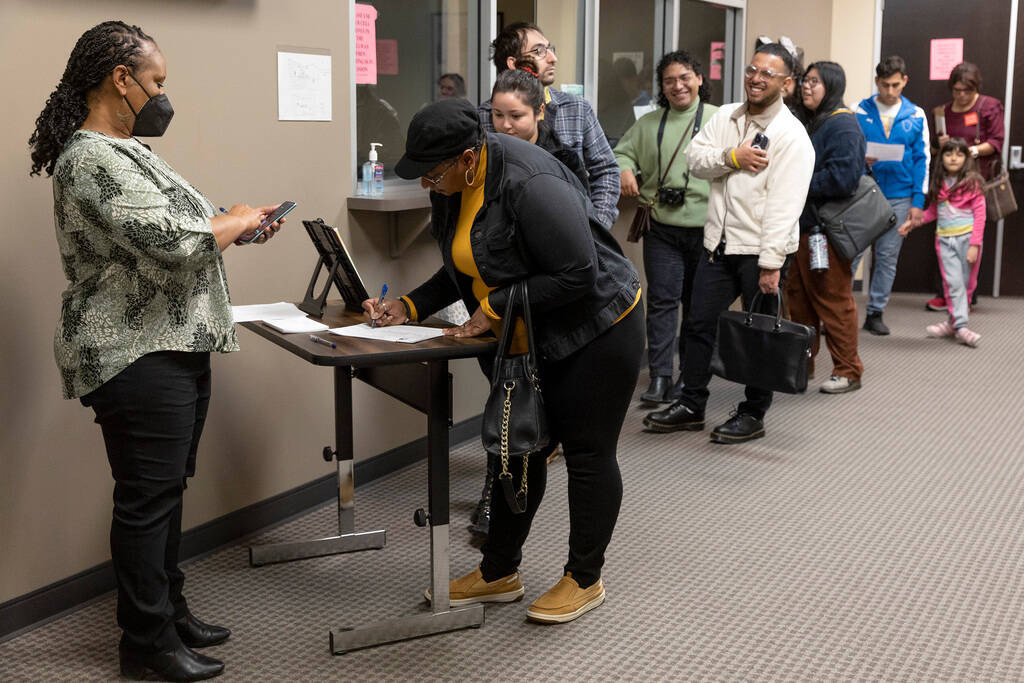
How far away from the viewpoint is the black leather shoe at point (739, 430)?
4344 mm

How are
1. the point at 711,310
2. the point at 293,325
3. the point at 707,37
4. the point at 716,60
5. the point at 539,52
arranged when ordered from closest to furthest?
the point at 293,325 < the point at 539,52 < the point at 711,310 < the point at 707,37 < the point at 716,60

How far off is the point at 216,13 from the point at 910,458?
299 centimetres

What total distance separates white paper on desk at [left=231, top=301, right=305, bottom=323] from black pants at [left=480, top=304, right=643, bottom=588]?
712 millimetres

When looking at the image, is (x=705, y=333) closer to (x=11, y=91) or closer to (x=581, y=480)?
(x=581, y=480)

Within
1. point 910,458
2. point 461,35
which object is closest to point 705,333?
point 910,458

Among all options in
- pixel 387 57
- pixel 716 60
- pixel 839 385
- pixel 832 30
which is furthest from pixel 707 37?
pixel 387 57

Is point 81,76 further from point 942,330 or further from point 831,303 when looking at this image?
point 942,330

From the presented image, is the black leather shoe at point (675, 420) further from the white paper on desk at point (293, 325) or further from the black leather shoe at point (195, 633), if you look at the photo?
the black leather shoe at point (195, 633)

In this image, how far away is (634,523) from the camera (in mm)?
3477

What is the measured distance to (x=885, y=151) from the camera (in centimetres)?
645

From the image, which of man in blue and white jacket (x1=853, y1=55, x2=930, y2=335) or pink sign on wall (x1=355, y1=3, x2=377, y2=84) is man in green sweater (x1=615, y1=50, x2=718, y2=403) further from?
man in blue and white jacket (x1=853, y1=55, x2=930, y2=335)

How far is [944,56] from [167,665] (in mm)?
7189

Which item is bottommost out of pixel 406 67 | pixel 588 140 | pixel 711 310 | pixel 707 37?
pixel 711 310

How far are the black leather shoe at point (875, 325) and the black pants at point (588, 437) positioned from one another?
4.30 meters
